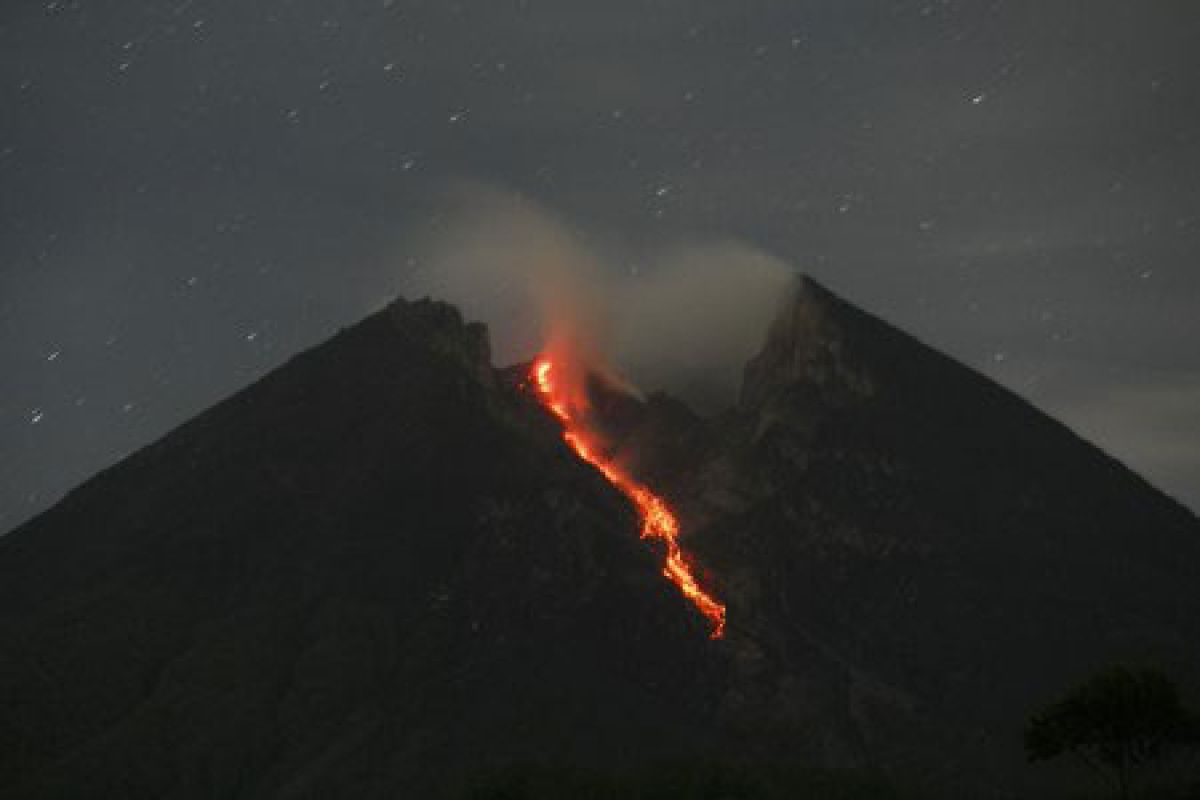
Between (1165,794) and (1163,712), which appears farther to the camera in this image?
(1165,794)

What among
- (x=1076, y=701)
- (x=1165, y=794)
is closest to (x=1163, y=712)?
(x=1076, y=701)

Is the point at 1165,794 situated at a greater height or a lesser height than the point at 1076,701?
lesser

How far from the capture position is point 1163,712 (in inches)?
4926

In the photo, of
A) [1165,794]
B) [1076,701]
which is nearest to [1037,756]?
[1076,701]

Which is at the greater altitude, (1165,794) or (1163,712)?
(1163,712)

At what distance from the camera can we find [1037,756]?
424ft

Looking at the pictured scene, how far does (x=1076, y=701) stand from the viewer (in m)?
126

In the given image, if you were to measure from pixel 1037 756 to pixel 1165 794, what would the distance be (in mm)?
60046

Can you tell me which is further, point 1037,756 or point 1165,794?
point 1165,794

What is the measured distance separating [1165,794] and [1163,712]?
61.8m

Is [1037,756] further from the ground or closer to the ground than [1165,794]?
further from the ground

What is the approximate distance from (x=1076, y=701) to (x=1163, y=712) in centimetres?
634

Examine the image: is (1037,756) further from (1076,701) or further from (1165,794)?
(1165,794)

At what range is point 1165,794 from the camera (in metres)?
181
